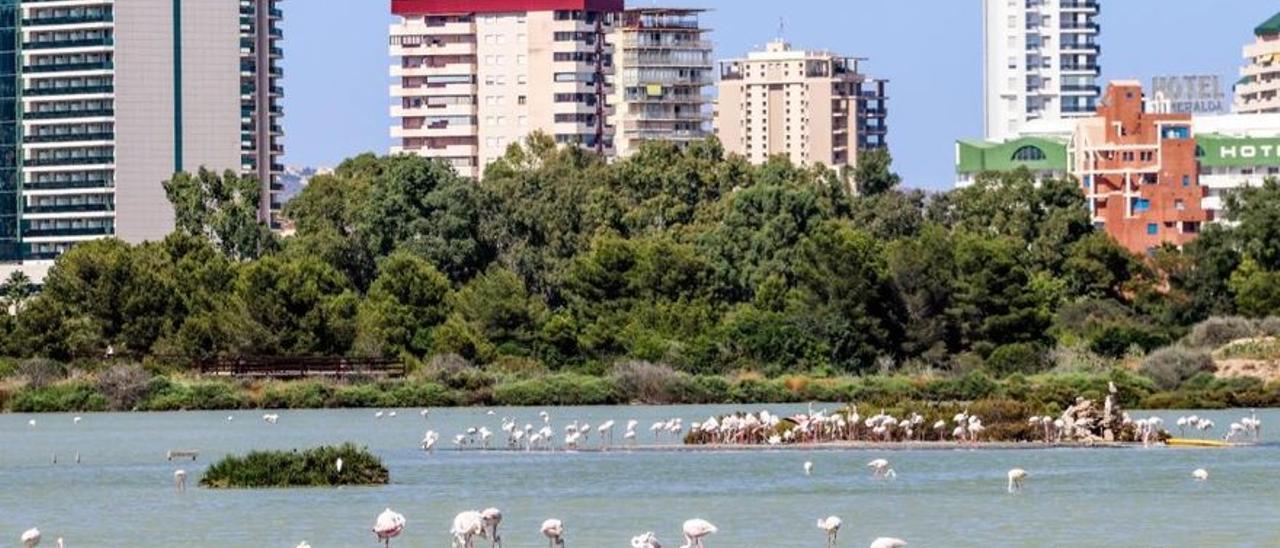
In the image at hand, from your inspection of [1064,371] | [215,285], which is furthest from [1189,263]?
[215,285]

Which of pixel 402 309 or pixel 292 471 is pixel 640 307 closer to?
pixel 402 309

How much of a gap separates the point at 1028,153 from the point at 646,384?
115127 mm

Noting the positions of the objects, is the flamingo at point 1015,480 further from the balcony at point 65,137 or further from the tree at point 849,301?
the balcony at point 65,137

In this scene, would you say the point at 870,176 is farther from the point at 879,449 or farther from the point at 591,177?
the point at 879,449

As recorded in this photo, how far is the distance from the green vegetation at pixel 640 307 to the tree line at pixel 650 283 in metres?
0.09

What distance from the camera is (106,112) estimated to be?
16112 cm

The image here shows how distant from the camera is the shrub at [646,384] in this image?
7562 cm

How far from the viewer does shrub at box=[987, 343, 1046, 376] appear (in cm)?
7881

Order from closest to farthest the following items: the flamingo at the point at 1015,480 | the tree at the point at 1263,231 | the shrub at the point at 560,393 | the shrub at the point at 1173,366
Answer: the flamingo at the point at 1015,480 < the shrub at the point at 1173,366 < the shrub at the point at 560,393 < the tree at the point at 1263,231

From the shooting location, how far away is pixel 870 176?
130500mm

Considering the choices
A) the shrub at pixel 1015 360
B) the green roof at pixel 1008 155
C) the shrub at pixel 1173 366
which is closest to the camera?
the shrub at pixel 1173 366

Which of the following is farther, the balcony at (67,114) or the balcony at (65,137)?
the balcony at (65,137)

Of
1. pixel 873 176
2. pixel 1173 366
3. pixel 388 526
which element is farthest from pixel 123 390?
pixel 873 176

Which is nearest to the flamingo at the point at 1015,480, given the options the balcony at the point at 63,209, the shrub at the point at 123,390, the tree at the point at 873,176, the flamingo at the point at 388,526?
the flamingo at the point at 388,526
